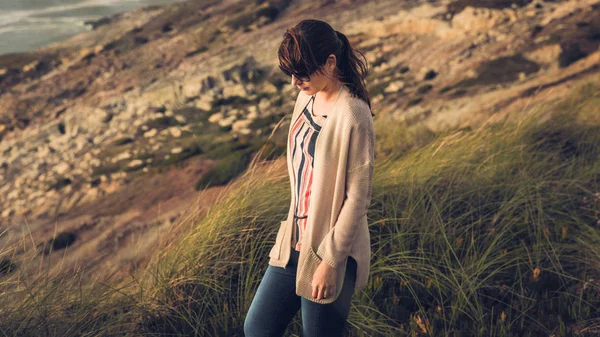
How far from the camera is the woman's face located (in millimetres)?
1891

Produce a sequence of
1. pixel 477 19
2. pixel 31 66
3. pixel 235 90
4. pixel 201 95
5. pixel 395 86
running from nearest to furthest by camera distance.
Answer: pixel 395 86 → pixel 477 19 → pixel 235 90 → pixel 201 95 → pixel 31 66

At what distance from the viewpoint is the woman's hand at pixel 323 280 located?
1.92 metres

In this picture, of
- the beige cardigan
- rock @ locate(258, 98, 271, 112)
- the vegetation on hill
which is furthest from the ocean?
the beige cardigan

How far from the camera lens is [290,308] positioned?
2.15 meters

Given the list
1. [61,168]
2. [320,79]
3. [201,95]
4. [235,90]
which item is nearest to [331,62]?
[320,79]

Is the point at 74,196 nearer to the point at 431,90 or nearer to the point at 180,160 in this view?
the point at 180,160

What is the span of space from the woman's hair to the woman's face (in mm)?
16

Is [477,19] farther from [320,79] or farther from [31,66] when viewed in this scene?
[31,66]

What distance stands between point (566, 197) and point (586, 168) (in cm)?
31

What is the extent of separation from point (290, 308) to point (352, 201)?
1.74ft

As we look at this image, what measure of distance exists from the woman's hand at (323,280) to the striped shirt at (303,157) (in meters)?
0.17

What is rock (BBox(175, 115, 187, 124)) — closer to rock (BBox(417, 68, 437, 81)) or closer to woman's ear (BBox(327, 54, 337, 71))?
rock (BBox(417, 68, 437, 81))

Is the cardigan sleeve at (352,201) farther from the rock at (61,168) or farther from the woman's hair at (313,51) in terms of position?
the rock at (61,168)

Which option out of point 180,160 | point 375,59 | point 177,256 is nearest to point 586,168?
point 177,256
